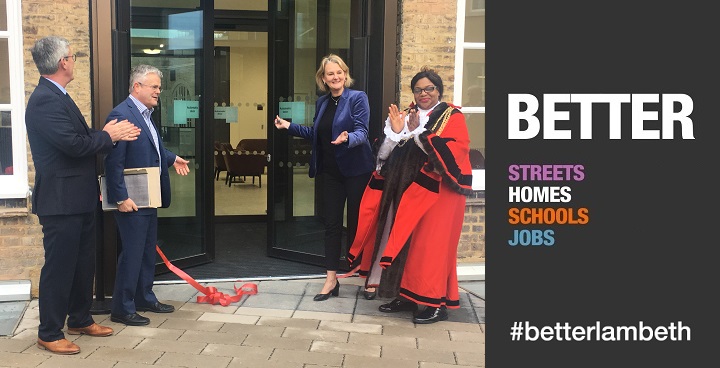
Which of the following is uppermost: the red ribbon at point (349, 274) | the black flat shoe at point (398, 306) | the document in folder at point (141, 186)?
the document in folder at point (141, 186)

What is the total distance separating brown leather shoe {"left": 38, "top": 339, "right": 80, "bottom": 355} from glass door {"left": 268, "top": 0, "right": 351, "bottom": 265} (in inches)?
104

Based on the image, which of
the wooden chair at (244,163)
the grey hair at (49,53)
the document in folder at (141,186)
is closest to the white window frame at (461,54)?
the document in folder at (141,186)

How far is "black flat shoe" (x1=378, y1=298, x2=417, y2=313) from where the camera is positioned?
5.05 metres

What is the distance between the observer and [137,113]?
4.53m

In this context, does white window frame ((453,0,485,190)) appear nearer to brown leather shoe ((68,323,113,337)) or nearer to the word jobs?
brown leather shoe ((68,323,113,337))

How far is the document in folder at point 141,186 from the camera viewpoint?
4461 millimetres

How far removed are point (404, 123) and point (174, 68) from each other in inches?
103

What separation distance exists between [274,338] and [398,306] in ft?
3.46

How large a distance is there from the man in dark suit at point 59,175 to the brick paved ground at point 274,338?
10.1 inches

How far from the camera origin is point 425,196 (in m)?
4.66

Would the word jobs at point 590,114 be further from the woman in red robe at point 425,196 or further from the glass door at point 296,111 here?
the glass door at point 296,111

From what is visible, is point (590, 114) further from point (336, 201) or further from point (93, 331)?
point (93, 331)

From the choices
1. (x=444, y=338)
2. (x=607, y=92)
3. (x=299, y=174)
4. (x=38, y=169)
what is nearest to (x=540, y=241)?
(x=607, y=92)

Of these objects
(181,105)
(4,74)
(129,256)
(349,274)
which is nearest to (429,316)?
(349,274)
